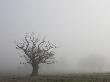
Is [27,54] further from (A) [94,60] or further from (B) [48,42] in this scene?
(A) [94,60]

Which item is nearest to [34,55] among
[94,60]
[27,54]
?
[27,54]

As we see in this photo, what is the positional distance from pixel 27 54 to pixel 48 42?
643cm

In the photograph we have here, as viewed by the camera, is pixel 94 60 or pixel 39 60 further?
pixel 94 60

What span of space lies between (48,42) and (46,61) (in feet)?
16.1

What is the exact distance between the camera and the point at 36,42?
57.8m

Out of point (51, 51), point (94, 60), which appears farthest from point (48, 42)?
point (94, 60)

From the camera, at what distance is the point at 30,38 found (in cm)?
5866

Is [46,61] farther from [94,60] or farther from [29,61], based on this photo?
[94,60]

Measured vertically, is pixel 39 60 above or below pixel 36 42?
below

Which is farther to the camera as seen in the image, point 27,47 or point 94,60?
point 94,60

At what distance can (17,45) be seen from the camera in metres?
56.9

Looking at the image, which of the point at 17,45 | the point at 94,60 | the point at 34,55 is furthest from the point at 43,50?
the point at 94,60

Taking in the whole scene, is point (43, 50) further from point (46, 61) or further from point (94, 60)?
point (94, 60)

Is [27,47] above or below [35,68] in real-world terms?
above
